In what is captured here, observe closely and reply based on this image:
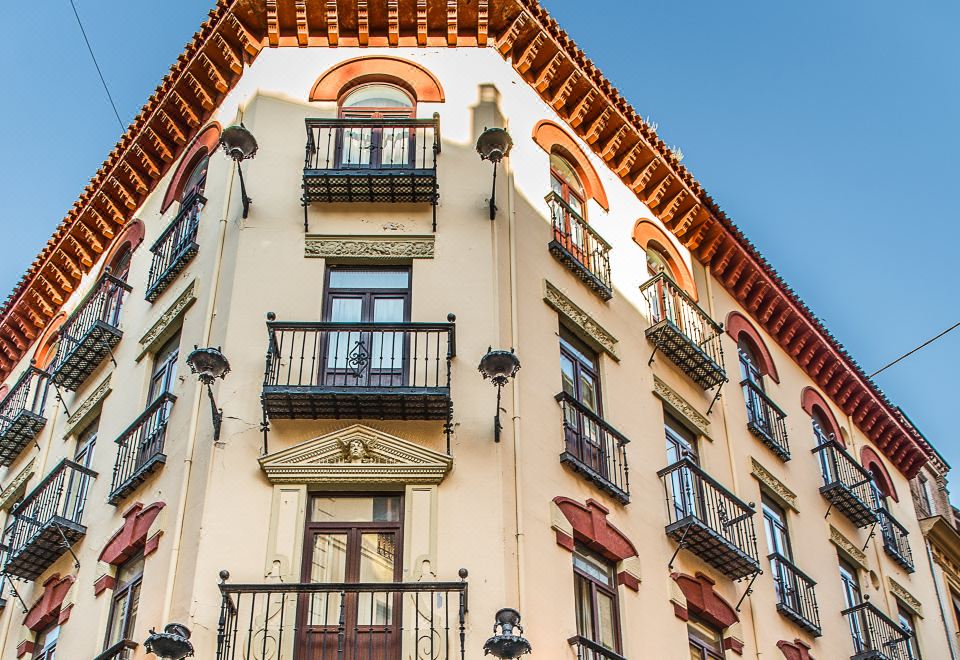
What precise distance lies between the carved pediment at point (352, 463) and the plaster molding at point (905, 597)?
13.5 meters

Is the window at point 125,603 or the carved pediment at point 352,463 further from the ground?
the carved pediment at point 352,463

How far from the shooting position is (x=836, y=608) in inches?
865

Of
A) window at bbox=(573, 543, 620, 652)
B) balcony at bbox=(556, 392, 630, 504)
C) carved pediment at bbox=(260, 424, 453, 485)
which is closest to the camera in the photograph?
carved pediment at bbox=(260, 424, 453, 485)

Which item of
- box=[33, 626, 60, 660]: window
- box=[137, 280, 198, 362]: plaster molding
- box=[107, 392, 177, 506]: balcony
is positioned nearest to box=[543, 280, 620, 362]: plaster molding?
box=[137, 280, 198, 362]: plaster molding

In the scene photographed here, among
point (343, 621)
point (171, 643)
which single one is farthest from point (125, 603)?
point (343, 621)

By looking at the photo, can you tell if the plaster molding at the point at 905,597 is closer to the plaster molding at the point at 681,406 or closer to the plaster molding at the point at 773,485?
the plaster molding at the point at 773,485

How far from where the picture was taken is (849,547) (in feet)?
77.7

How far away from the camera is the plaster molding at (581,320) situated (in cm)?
1842

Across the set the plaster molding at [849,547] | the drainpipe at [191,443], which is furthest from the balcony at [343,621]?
the plaster molding at [849,547]

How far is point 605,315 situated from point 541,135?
327cm

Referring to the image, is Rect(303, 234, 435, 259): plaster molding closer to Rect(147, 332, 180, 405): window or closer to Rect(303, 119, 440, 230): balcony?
Rect(303, 119, 440, 230): balcony

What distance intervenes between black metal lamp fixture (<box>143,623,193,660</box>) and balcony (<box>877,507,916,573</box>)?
1619 centimetres

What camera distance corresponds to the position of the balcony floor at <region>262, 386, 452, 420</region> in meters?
15.2

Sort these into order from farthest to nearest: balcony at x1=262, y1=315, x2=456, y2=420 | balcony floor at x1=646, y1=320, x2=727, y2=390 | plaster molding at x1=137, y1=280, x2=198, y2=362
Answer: balcony floor at x1=646, y1=320, x2=727, y2=390 < plaster molding at x1=137, y1=280, x2=198, y2=362 < balcony at x1=262, y1=315, x2=456, y2=420
